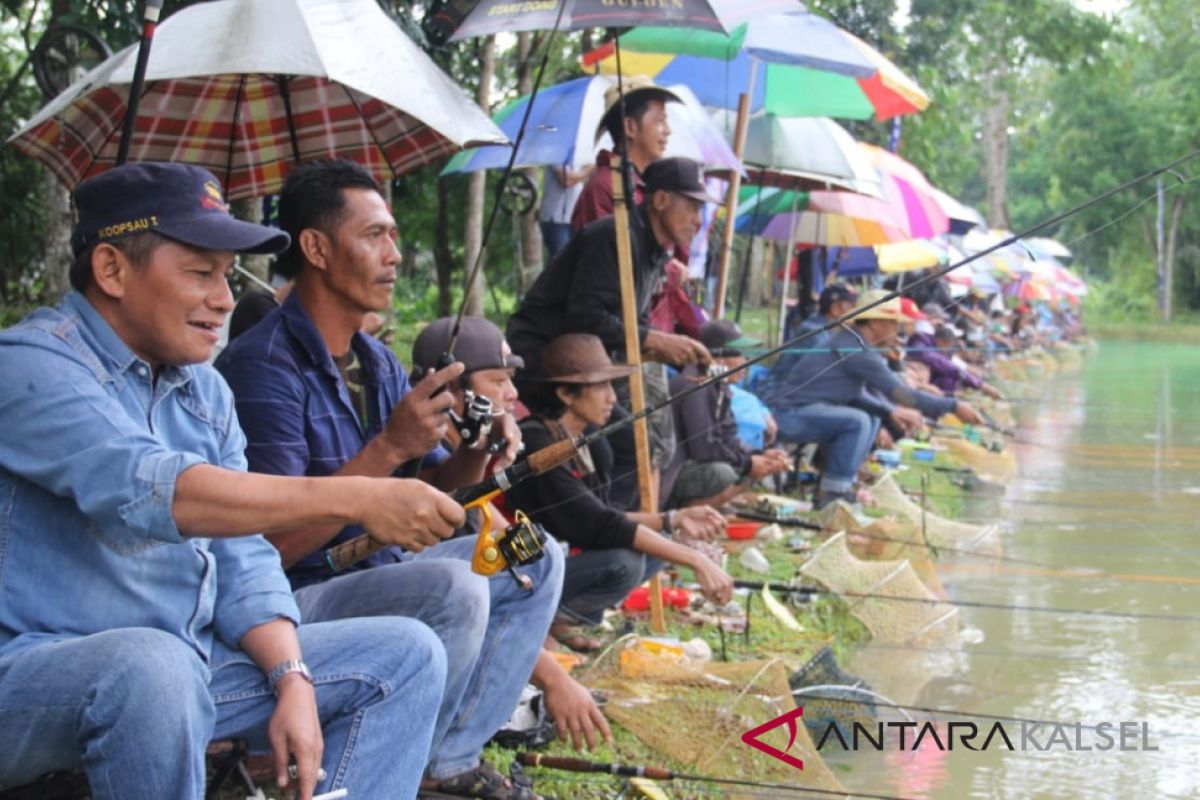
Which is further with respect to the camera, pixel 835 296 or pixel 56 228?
pixel 835 296

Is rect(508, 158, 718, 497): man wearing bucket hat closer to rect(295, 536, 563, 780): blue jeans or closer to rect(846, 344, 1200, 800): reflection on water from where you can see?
rect(846, 344, 1200, 800): reflection on water

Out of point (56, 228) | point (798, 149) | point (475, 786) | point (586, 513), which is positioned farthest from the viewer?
point (798, 149)

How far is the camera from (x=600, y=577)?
4.92 m

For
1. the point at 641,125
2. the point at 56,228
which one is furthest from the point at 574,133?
the point at 56,228

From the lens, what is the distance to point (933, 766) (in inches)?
187

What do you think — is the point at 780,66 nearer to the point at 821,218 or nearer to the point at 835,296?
the point at 835,296

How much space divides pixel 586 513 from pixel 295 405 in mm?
1684

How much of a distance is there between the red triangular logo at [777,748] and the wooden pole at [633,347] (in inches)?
52.8

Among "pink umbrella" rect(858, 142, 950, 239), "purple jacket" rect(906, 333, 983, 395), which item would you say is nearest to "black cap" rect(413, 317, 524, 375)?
"pink umbrella" rect(858, 142, 950, 239)

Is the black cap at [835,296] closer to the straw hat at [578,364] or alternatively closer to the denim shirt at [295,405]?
the straw hat at [578,364]

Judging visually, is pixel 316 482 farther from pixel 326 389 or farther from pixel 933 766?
pixel 933 766

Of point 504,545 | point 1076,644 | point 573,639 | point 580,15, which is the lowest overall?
point 1076,644

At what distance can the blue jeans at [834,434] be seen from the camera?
8789 millimetres

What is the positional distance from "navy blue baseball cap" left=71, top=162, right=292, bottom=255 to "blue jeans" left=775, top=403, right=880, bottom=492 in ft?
21.4
